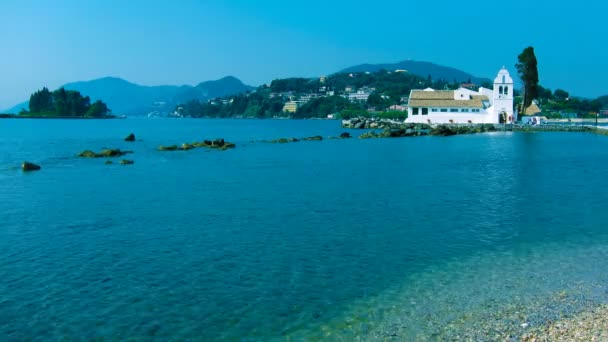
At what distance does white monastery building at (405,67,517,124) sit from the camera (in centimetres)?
9200

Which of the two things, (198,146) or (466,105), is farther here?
(466,105)

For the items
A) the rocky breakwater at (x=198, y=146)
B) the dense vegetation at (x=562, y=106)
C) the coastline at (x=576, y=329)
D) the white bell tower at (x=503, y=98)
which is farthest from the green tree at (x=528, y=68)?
the coastline at (x=576, y=329)

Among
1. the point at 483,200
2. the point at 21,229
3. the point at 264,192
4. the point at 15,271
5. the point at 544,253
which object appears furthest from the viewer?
the point at 264,192

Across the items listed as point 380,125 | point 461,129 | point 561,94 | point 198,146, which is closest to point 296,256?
point 198,146

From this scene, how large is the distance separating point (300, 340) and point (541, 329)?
4.38 meters

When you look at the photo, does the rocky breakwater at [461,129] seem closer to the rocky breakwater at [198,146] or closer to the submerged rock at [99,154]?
the rocky breakwater at [198,146]

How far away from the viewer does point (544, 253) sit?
50.5ft

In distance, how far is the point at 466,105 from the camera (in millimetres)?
94375

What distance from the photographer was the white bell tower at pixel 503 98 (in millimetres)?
90688

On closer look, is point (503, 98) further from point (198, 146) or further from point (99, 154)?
point (99, 154)

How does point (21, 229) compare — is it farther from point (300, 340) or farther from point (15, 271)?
point (300, 340)

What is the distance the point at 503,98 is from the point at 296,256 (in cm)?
8553

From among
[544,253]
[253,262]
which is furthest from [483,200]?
[253,262]

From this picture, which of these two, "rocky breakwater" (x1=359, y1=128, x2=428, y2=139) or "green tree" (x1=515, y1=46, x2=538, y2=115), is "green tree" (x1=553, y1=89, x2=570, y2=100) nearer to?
"green tree" (x1=515, y1=46, x2=538, y2=115)
